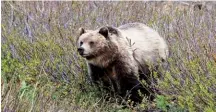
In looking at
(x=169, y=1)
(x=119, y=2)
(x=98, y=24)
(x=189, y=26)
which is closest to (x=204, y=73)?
(x=189, y=26)

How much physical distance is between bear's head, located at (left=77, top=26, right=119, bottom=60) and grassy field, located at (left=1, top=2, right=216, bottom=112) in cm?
54

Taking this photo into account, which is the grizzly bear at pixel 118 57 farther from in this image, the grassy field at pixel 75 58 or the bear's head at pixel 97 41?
the grassy field at pixel 75 58

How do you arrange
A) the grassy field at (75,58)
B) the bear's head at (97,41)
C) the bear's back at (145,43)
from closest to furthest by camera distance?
1. the grassy field at (75,58)
2. the bear's head at (97,41)
3. the bear's back at (145,43)

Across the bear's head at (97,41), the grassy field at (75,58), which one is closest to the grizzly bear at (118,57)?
the bear's head at (97,41)

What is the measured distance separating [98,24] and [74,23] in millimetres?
330

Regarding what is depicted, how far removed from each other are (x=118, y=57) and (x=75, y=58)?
683 millimetres

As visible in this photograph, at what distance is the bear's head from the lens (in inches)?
215

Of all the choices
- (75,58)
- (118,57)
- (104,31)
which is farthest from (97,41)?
(75,58)

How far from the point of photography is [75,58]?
20.1 feet

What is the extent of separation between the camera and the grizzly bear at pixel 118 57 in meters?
5.55

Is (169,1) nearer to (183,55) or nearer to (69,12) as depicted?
(69,12)

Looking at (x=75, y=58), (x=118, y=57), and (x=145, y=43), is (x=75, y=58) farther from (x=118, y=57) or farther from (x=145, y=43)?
(x=145, y=43)

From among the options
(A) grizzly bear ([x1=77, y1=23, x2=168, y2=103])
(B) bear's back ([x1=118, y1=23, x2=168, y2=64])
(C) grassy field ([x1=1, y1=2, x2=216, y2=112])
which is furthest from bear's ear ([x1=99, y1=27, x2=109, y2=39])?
(C) grassy field ([x1=1, y1=2, x2=216, y2=112])

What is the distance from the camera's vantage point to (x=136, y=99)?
5.91 meters
